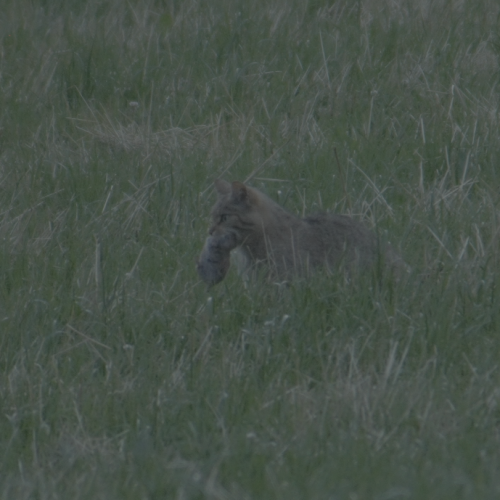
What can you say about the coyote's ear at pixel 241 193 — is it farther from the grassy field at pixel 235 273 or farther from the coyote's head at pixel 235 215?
the grassy field at pixel 235 273

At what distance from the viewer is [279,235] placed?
17.9 feet

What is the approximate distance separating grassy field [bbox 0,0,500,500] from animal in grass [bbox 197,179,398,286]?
0.65ft

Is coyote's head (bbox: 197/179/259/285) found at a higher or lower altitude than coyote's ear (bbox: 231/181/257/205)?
lower

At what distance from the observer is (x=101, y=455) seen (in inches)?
137

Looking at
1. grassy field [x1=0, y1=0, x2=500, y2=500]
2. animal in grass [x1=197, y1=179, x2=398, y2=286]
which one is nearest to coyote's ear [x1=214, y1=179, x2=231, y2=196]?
animal in grass [x1=197, y1=179, x2=398, y2=286]

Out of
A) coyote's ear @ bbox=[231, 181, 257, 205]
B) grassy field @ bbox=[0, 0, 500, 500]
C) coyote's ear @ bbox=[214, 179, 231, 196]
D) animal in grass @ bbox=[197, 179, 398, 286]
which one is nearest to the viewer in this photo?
grassy field @ bbox=[0, 0, 500, 500]

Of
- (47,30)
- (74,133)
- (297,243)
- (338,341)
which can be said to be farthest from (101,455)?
(47,30)

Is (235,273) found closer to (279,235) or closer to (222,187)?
(279,235)

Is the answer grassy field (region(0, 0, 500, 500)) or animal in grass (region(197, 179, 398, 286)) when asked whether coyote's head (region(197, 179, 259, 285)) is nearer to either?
animal in grass (region(197, 179, 398, 286))

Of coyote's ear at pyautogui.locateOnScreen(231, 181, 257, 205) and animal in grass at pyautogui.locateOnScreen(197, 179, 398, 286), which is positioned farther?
coyote's ear at pyautogui.locateOnScreen(231, 181, 257, 205)

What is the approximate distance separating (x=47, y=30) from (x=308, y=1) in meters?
2.32

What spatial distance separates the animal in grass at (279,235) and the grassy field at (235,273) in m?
0.20

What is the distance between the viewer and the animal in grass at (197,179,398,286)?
207 inches

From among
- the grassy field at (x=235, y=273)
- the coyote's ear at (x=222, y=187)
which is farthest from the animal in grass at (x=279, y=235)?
the grassy field at (x=235, y=273)
